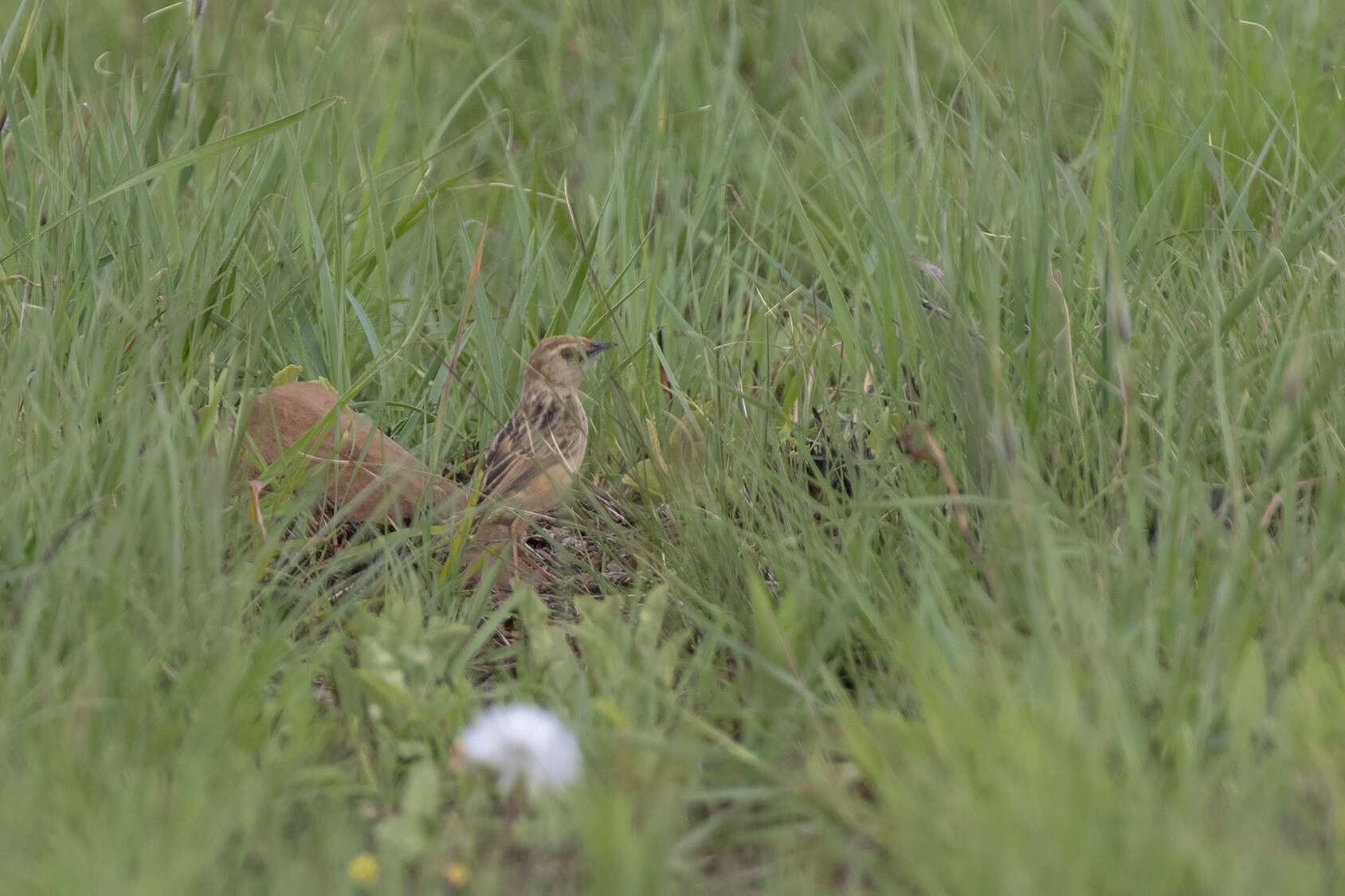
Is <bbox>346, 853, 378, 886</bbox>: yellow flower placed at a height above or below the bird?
above

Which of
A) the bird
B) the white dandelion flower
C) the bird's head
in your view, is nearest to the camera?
the white dandelion flower

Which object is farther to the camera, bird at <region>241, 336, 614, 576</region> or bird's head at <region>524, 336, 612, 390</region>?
bird's head at <region>524, 336, 612, 390</region>

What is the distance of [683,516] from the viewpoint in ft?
13.5

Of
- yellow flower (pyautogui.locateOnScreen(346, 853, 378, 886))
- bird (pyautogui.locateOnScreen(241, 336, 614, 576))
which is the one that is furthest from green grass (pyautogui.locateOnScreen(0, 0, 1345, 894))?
bird (pyautogui.locateOnScreen(241, 336, 614, 576))

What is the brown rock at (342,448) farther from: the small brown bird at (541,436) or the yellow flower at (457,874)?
the yellow flower at (457,874)

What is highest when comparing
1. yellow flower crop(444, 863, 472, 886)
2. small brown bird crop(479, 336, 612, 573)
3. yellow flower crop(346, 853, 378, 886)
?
yellow flower crop(346, 853, 378, 886)

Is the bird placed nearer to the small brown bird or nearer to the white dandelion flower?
the small brown bird

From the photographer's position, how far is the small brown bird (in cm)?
480

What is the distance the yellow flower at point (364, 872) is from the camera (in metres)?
2.74

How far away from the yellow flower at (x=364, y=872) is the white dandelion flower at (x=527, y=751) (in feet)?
0.86

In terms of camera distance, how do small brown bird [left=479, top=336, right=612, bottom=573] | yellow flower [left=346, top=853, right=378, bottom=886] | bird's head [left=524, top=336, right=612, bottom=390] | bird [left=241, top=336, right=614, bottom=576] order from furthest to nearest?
bird's head [left=524, top=336, right=612, bottom=390], small brown bird [left=479, top=336, right=612, bottom=573], bird [left=241, top=336, right=614, bottom=576], yellow flower [left=346, top=853, right=378, bottom=886]

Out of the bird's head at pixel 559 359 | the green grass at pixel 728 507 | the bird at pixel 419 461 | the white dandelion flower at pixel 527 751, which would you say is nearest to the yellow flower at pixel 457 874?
the green grass at pixel 728 507

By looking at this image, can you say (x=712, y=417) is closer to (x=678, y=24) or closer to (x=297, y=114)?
(x=297, y=114)

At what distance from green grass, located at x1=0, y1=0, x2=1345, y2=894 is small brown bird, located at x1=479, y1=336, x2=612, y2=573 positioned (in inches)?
4.4
